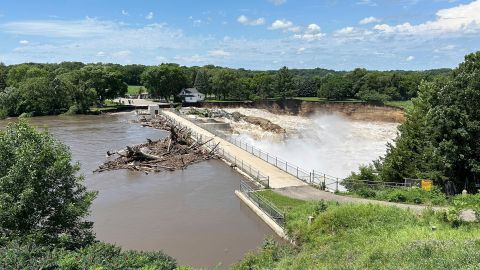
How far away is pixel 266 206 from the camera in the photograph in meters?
23.6

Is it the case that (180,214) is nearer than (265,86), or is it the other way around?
(180,214)

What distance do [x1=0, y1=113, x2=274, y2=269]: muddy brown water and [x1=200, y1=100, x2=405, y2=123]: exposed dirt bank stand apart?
A: 65330 millimetres

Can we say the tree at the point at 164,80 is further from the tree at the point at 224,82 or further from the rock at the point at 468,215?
the rock at the point at 468,215

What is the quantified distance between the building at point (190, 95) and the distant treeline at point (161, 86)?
2.50 meters

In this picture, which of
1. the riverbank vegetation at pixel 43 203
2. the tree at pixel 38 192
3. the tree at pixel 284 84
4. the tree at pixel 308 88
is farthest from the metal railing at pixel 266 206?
the tree at pixel 308 88

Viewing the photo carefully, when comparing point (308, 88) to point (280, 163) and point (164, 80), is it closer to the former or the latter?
point (164, 80)

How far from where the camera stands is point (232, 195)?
95.6 feet

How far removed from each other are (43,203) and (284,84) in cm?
10698

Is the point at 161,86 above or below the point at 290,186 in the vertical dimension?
above

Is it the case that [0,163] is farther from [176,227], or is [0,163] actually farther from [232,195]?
[232,195]

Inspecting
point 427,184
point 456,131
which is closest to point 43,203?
point 427,184

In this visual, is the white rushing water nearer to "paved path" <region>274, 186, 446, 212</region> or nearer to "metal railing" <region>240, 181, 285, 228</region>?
"paved path" <region>274, 186, 446, 212</region>

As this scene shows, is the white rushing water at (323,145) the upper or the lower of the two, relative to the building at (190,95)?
lower

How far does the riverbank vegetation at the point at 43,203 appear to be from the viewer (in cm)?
1335
